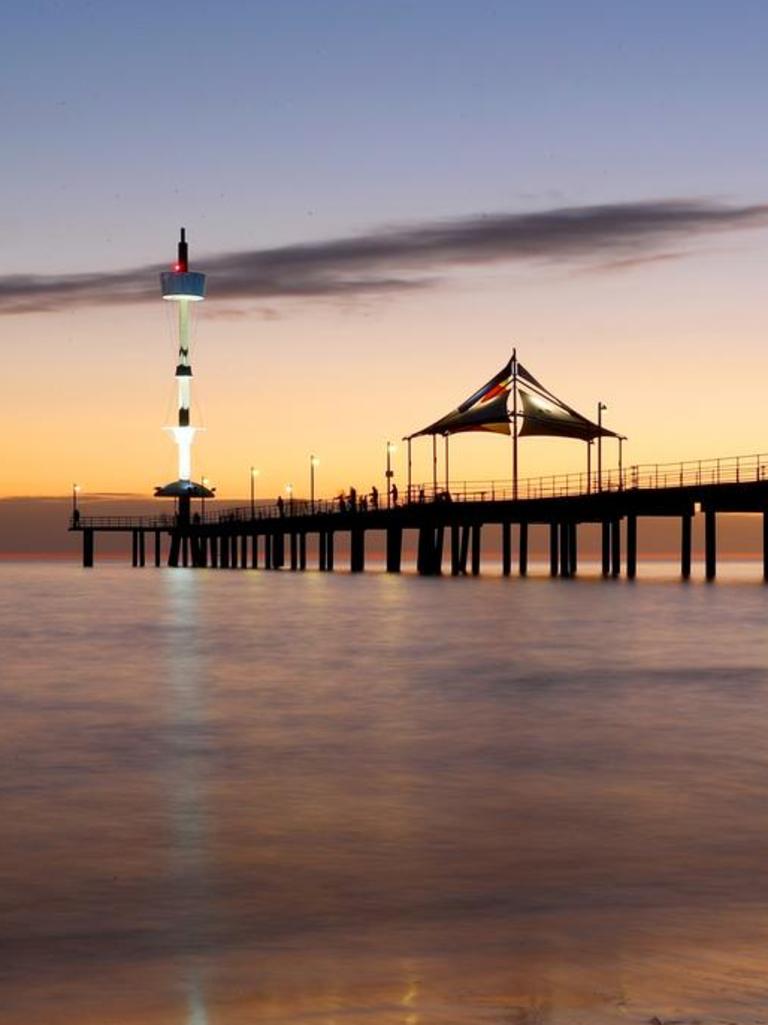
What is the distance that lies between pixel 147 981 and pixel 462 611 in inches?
1968

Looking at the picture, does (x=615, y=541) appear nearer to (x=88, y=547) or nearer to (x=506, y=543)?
(x=506, y=543)

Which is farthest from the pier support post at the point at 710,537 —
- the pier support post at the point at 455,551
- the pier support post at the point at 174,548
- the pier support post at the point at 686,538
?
the pier support post at the point at 174,548

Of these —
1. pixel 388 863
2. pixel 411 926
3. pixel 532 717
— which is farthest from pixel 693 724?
pixel 411 926

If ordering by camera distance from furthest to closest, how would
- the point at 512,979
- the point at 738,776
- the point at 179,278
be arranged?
1. the point at 179,278
2. the point at 738,776
3. the point at 512,979

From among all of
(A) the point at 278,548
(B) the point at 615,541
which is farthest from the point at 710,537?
(A) the point at 278,548

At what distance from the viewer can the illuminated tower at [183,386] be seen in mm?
138875

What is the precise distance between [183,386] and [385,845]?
12749 centimetres

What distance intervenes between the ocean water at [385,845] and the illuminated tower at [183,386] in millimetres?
Result: 102502

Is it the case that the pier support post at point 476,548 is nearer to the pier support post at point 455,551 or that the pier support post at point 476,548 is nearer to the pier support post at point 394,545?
the pier support post at point 455,551

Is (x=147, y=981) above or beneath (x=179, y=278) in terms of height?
beneath

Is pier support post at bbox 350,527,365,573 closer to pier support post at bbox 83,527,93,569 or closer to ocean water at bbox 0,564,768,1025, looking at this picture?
pier support post at bbox 83,527,93,569

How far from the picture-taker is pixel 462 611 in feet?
196

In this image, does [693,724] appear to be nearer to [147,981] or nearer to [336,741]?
[336,741]

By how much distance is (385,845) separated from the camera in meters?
Answer: 14.6
